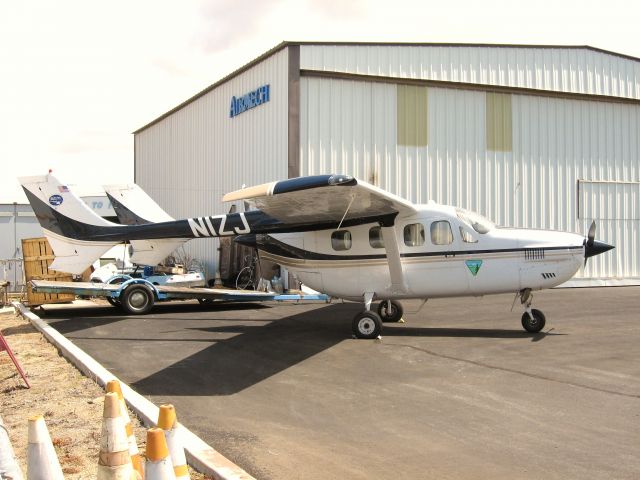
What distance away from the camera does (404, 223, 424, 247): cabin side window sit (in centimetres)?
1168

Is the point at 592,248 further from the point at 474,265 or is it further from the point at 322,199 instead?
the point at 322,199

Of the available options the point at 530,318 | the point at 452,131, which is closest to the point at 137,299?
the point at 530,318

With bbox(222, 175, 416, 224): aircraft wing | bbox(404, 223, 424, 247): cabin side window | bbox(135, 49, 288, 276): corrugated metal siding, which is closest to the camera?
bbox(222, 175, 416, 224): aircraft wing

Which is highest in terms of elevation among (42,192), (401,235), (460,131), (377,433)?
(460,131)

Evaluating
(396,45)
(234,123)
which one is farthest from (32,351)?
(396,45)

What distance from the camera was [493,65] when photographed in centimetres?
2489

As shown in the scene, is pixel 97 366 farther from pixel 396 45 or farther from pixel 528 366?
pixel 396 45

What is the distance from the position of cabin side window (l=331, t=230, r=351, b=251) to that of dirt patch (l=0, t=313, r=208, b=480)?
16.7 ft

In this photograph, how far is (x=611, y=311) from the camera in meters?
14.6

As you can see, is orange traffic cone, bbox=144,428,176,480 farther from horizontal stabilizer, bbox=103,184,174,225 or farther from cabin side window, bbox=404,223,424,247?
horizontal stabilizer, bbox=103,184,174,225

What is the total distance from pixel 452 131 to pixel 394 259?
11.9m

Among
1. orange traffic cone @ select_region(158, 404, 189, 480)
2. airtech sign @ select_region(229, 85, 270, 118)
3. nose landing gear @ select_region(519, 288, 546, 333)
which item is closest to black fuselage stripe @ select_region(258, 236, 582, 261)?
nose landing gear @ select_region(519, 288, 546, 333)

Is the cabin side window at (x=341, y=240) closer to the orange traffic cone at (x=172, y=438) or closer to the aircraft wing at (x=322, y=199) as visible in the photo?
the aircraft wing at (x=322, y=199)

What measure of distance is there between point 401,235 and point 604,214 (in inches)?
581
